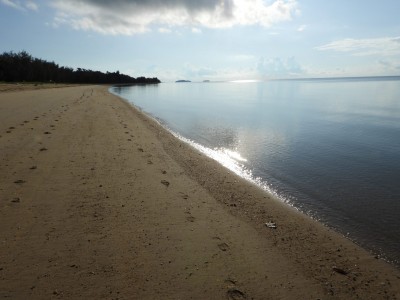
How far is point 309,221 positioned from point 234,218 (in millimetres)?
1921

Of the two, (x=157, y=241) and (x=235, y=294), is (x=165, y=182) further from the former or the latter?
(x=235, y=294)

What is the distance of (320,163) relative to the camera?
12352mm

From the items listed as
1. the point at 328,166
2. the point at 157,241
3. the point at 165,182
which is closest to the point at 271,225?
the point at 157,241

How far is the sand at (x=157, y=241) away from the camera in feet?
13.6

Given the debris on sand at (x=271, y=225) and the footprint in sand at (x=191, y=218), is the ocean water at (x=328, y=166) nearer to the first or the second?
the debris on sand at (x=271, y=225)

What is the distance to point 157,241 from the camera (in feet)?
17.4

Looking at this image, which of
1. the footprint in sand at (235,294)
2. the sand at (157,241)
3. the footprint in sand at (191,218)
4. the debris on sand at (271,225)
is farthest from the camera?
the debris on sand at (271,225)

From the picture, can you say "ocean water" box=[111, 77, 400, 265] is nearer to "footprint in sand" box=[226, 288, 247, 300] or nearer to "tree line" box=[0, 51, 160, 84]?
"footprint in sand" box=[226, 288, 247, 300]

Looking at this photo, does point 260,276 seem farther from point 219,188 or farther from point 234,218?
point 219,188

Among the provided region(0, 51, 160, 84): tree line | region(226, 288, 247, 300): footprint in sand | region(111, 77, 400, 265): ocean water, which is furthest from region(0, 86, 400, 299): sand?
region(0, 51, 160, 84): tree line

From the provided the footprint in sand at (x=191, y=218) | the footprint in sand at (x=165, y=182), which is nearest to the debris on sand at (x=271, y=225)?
the footprint in sand at (x=191, y=218)

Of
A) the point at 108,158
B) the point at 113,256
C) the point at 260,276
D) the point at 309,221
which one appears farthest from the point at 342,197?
the point at 108,158

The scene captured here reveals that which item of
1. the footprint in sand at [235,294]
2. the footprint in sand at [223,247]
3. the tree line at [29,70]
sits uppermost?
the tree line at [29,70]

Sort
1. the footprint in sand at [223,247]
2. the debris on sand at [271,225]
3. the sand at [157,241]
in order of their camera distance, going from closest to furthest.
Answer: the sand at [157,241], the footprint in sand at [223,247], the debris on sand at [271,225]
